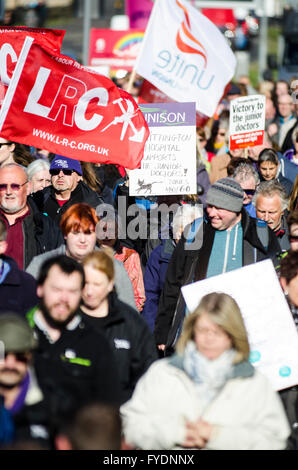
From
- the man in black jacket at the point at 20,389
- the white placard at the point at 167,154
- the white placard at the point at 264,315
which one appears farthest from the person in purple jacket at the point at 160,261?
the man in black jacket at the point at 20,389

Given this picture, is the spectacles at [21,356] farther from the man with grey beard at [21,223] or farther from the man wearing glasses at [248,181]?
the man wearing glasses at [248,181]

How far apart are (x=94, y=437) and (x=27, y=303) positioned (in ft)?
7.05

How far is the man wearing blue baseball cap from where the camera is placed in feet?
28.8

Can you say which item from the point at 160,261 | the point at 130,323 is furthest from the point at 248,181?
the point at 130,323

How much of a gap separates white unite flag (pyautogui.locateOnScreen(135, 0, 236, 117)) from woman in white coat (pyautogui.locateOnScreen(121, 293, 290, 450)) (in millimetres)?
6131

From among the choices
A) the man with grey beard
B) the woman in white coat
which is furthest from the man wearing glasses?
the woman in white coat

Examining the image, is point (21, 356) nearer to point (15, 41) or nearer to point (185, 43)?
point (15, 41)

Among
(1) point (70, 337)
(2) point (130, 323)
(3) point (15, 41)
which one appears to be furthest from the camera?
(3) point (15, 41)

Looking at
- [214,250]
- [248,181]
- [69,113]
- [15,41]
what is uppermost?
[15,41]

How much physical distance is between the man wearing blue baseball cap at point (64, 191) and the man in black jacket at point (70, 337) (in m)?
3.29

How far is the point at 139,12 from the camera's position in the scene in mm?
28812

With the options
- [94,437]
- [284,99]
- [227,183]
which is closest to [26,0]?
[284,99]

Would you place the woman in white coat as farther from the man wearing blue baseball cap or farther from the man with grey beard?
the man wearing blue baseball cap

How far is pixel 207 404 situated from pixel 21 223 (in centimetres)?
289
